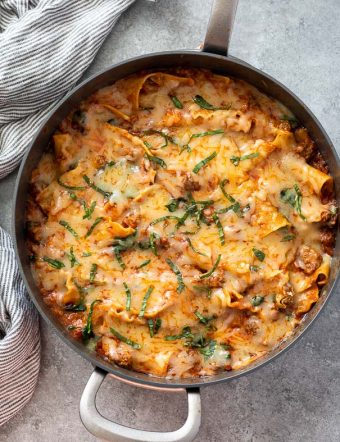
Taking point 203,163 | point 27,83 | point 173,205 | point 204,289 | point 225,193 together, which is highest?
point 27,83

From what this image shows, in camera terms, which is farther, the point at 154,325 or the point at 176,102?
the point at 176,102

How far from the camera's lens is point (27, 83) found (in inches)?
138

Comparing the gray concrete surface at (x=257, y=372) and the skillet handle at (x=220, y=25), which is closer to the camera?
the skillet handle at (x=220, y=25)

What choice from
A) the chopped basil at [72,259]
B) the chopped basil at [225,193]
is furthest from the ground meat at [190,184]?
the chopped basil at [72,259]

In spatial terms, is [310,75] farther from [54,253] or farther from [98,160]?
[54,253]

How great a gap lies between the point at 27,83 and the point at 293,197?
1.55 metres

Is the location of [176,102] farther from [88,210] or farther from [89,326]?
[89,326]

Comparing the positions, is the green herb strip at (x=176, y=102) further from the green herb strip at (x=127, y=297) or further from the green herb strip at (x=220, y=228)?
the green herb strip at (x=127, y=297)

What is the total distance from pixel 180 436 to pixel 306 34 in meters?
2.30

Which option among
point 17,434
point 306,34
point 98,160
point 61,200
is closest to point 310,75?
point 306,34

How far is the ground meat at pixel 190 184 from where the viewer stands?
328 centimetres

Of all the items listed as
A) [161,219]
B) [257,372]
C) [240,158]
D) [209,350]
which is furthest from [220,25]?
[257,372]

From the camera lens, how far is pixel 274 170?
3309mm

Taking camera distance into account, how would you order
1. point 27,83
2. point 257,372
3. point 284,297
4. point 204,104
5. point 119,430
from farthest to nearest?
point 257,372 < point 27,83 < point 204,104 < point 284,297 < point 119,430
